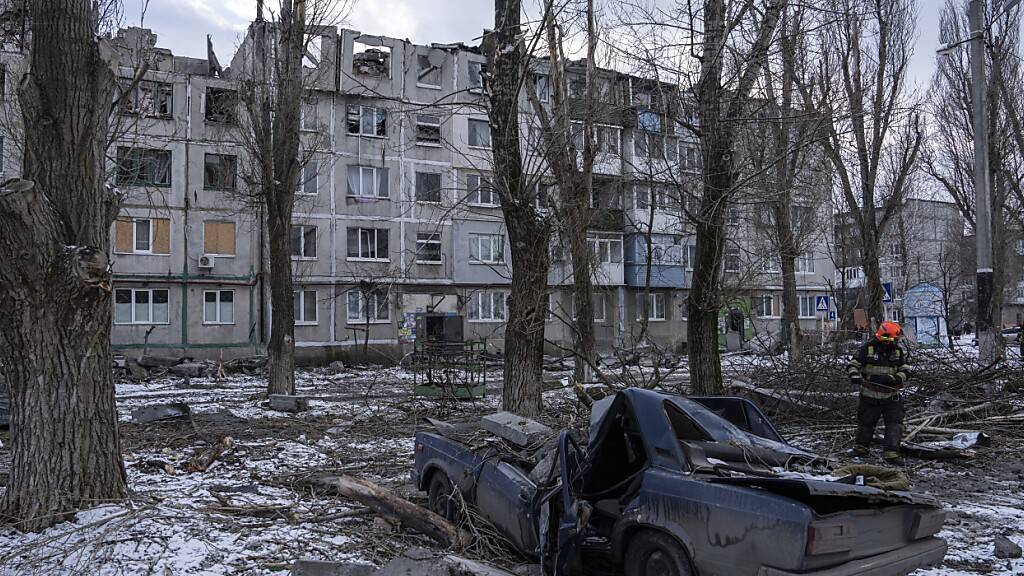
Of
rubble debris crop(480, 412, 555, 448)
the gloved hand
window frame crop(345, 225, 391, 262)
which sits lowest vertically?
rubble debris crop(480, 412, 555, 448)

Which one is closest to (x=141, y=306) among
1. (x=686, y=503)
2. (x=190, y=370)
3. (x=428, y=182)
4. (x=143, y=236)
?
(x=143, y=236)

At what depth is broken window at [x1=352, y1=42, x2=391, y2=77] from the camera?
33781 mm

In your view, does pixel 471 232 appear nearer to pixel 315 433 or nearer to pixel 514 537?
pixel 315 433

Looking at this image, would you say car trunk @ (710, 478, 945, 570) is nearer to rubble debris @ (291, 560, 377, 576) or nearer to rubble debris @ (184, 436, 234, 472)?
rubble debris @ (291, 560, 377, 576)

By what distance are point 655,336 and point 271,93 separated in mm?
27015

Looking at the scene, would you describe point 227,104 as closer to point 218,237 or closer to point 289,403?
point 289,403

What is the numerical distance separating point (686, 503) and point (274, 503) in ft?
15.4

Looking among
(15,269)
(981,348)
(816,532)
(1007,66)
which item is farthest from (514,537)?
(1007,66)

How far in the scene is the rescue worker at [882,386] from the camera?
9.38 meters

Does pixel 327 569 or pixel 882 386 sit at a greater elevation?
pixel 882 386

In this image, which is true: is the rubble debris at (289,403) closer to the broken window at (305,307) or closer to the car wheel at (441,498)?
the car wheel at (441,498)

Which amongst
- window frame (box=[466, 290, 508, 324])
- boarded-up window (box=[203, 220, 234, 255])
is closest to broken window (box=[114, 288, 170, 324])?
boarded-up window (box=[203, 220, 234, 255])

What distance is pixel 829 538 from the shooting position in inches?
156

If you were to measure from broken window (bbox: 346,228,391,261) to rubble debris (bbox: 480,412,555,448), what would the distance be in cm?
2715
